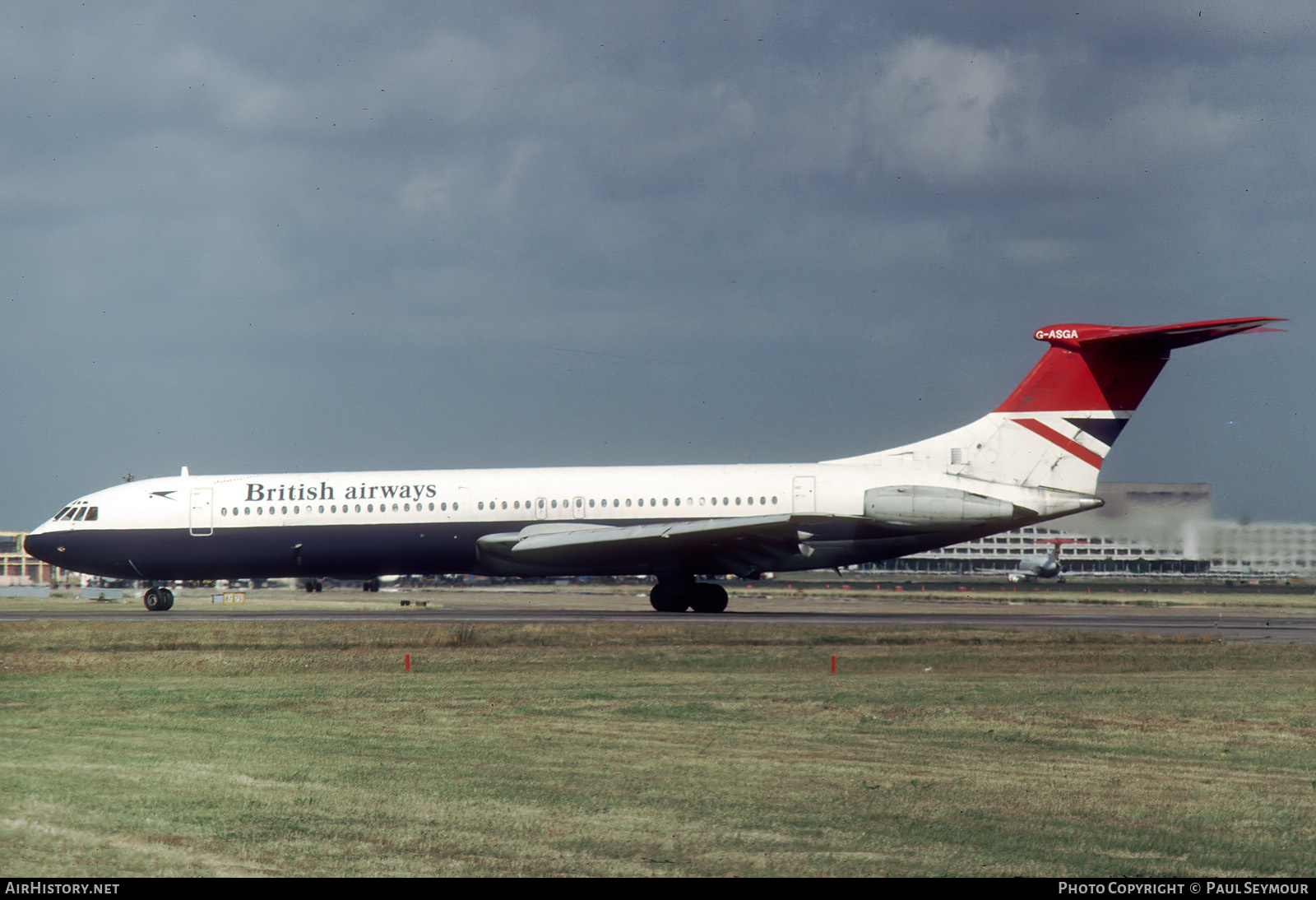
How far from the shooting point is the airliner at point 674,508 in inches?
1294

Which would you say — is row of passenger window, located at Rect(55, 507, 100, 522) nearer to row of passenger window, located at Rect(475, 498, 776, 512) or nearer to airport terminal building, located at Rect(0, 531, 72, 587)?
row of passenger window, located at Rect(475, 498, 776, 512)

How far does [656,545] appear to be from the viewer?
33094mm

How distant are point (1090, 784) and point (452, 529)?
2540 cm

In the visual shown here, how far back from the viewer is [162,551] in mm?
35781

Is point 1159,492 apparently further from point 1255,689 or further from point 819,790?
point 819,790

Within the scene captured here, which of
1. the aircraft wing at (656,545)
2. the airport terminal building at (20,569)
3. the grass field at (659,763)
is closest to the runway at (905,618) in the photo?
the aircraft wing at (656,545)

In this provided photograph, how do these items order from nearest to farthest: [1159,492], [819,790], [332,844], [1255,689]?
[332,844] → [819,790] → [1255,689] → [1159,492]

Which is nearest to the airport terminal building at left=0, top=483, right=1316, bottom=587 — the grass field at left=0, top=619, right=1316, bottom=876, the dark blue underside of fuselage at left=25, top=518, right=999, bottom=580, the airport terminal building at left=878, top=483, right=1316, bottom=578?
the airport terminal building at left=878, top=483, right=1316, bottom=578

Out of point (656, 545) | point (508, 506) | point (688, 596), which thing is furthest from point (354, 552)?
point (688, 596)

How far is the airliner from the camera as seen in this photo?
108ft

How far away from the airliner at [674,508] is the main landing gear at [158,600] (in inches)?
85.7

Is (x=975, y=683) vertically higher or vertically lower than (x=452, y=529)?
lower

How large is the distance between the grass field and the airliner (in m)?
10.1
